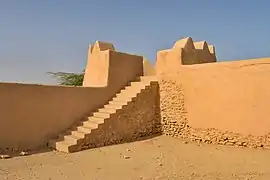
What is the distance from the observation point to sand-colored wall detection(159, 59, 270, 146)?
25.5 feet

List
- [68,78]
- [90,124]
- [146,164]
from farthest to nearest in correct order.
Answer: [68,78] < [90,124] < [146,164]

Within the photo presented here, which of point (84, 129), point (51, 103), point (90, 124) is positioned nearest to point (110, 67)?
point (90, 124)

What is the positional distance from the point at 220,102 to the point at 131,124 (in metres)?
2.88

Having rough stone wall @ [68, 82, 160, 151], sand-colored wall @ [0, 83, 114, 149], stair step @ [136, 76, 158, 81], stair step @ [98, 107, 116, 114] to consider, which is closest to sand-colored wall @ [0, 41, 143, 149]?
sand-colored wall @ [0, 83, 114, 149]

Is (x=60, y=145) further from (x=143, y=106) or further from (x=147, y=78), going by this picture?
(x=147, y=78)

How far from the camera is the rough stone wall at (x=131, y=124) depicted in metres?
8.49

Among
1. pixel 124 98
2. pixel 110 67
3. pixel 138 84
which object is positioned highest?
pixel 110 67

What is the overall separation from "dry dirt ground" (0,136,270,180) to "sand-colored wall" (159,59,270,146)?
1.80 ft

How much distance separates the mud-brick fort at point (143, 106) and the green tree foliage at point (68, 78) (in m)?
8.56

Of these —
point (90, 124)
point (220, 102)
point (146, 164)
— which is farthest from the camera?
point (90, 124)

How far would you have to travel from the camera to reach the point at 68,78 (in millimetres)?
20156

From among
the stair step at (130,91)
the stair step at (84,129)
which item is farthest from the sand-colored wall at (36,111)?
the stair step at (130,91)

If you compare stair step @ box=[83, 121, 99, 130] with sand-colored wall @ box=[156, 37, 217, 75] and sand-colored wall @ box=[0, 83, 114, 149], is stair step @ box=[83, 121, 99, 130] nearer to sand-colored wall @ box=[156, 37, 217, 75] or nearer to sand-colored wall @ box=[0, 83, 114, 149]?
sand-colored wall @ box=[0, 83, 114, 149]

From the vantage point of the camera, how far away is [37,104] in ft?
27.5
